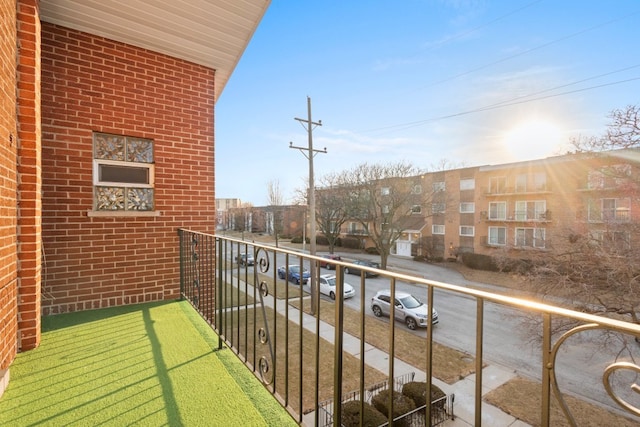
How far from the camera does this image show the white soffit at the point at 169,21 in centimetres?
293

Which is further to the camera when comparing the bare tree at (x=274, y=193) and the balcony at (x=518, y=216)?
the bare tree at (x=274, y=193)

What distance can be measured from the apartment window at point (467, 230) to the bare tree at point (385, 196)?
12.8 ft

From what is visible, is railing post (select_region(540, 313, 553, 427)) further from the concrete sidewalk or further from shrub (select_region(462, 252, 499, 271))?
shrub (select_region(462, 252, 499, 271))

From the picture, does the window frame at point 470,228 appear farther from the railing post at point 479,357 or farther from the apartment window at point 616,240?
the railing post at point 479,357

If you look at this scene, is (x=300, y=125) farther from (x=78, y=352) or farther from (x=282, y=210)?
(x=282, y=210)

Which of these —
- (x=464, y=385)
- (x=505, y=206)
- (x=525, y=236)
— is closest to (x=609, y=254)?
(x=464, y=385)

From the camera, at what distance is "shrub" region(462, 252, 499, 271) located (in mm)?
19984

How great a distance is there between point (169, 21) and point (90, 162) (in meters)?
1.76

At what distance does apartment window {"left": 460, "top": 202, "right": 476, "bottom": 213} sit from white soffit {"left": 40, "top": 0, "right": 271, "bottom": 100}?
22.4m

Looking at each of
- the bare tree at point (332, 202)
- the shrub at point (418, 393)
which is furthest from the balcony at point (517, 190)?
the shrub at point (418, 393)

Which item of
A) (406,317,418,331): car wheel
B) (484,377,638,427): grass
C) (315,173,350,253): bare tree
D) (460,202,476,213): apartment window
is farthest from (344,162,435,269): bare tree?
(484,377,638,427): grass

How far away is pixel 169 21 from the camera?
318 cm

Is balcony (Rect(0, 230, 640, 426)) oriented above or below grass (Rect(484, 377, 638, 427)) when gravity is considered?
above

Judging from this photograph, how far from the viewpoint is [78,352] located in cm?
232
